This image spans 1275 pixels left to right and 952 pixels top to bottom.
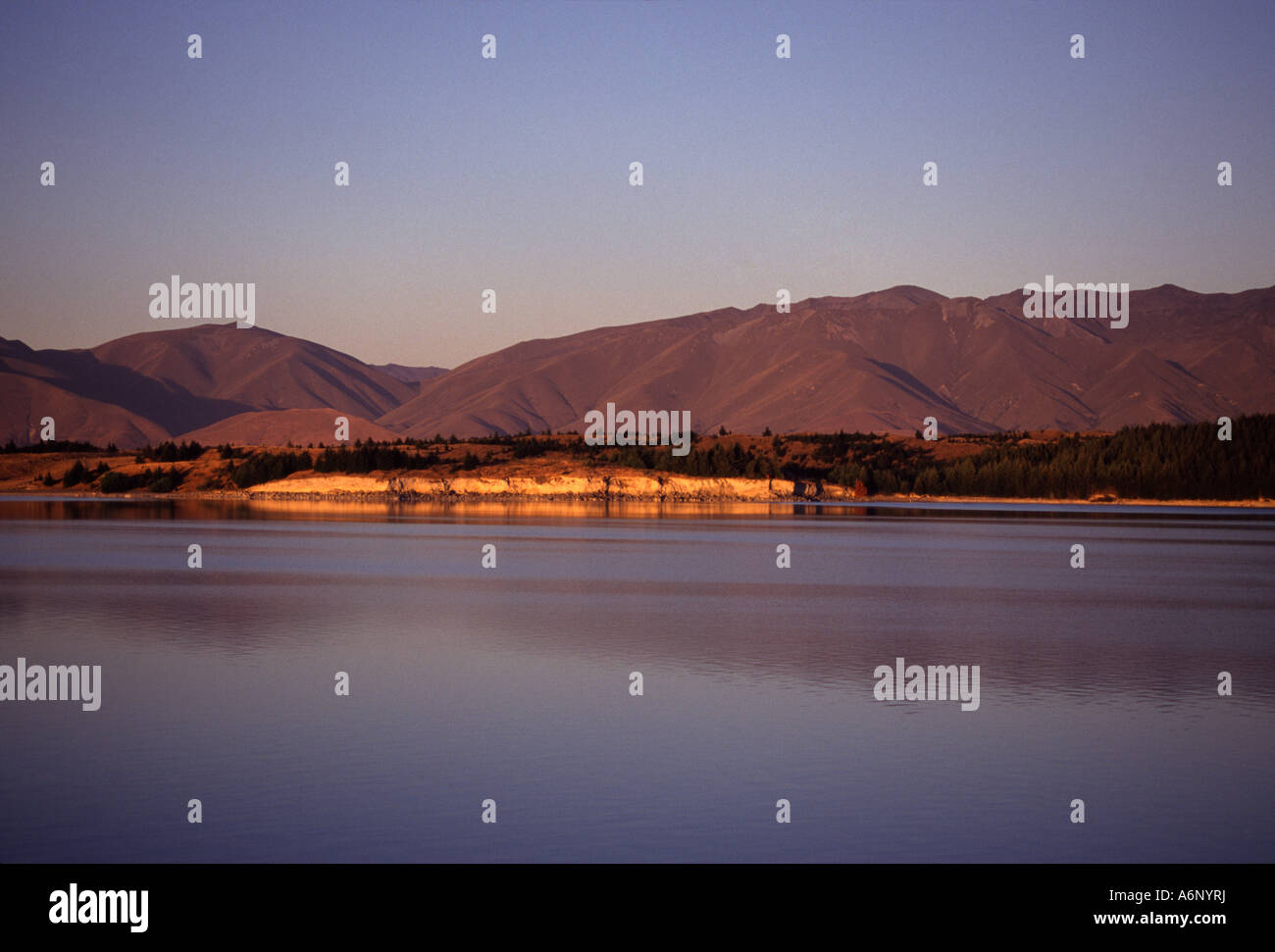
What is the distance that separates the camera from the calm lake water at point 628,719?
1351cm

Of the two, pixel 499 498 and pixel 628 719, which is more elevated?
pixel 499 498

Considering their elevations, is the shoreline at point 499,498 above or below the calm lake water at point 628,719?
above

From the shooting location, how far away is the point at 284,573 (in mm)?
42375

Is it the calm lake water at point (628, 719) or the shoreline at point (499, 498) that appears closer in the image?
the calm lake water at point (628, 719)

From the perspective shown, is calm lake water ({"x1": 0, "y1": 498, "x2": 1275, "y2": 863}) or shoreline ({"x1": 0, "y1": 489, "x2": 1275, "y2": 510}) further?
shoreline ({"x1": 0, "y1": 489, "x2": 1275, "y2": 510})

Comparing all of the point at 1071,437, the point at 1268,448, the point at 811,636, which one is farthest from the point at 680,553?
the point at 1071,437

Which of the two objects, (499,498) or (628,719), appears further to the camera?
(499,498)

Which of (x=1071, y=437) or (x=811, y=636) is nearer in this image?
(x=811, y=636)

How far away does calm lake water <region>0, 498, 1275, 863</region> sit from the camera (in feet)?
44.3

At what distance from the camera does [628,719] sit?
1936 cm

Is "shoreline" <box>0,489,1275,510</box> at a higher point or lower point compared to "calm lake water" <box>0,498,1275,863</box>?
higher
